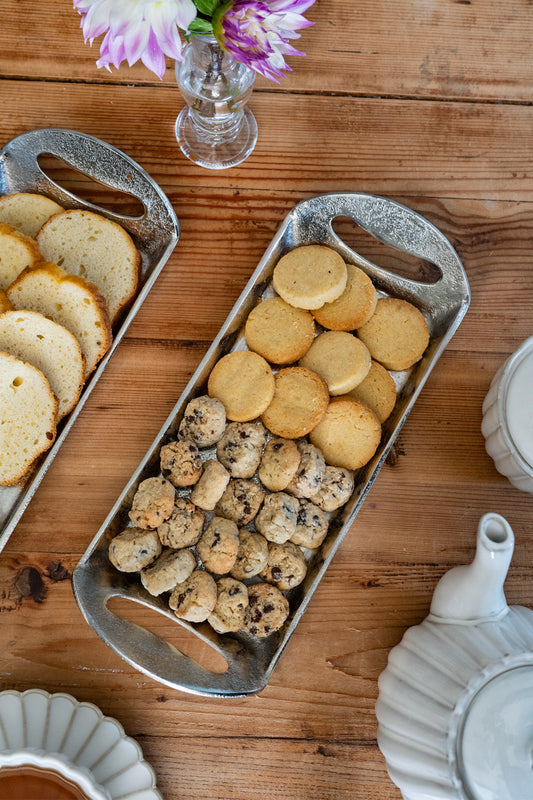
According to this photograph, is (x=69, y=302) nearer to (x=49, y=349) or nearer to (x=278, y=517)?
(x=49, y=349)

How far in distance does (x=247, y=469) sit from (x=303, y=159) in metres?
0.58

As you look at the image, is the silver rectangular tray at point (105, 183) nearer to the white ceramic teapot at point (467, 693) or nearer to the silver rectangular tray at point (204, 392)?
the silver rectangular tray at point (204, 392)

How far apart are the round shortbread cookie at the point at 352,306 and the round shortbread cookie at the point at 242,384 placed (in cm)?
13

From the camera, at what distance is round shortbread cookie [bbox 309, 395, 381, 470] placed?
98 centimetres

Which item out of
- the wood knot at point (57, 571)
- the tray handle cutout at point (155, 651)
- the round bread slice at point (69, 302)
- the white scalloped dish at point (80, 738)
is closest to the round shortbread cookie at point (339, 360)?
the round bread slice at point (69, 302)

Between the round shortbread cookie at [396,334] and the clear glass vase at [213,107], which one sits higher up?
the clear glass vase at [213,107]

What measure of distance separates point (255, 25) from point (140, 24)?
0.14m

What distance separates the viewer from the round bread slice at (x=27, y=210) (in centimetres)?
106

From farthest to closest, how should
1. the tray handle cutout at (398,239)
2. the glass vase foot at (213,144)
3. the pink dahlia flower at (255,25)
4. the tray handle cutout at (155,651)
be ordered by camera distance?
the glass vase foot at (213,144)
the tray handle cutout at (398,239)
the tray handle cutout at (155,651)
the pink dahlia flower at (255,25)

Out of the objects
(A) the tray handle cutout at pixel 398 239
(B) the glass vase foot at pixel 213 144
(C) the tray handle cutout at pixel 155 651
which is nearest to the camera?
(C) the tray handle cutout at pixel 155 651

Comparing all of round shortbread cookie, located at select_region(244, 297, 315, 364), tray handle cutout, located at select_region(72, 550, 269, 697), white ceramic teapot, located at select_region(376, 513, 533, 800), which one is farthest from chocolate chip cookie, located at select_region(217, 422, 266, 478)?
white ceramic teapot, located at select_region(376, 513, 533, 800)

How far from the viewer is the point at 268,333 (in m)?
1.01

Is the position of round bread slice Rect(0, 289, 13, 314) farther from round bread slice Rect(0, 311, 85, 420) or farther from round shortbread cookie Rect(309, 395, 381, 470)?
round shortbread cookie Rect(309, 395, 381, 470)

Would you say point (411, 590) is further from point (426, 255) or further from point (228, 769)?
point (426, 255)
